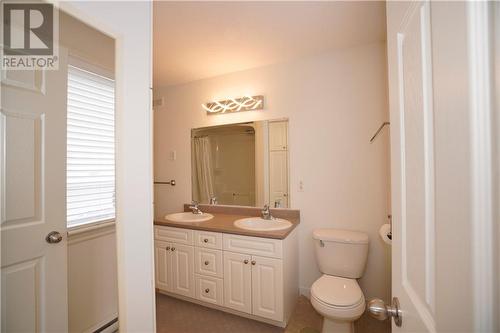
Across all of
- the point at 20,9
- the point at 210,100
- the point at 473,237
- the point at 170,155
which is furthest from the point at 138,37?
the point at 170,155

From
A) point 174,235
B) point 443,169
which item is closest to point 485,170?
point 443,169

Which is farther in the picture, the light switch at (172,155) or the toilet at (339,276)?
the light switch at (172,155)

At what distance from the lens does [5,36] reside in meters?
0.47

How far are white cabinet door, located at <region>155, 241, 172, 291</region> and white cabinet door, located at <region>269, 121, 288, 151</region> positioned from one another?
4.80 ft

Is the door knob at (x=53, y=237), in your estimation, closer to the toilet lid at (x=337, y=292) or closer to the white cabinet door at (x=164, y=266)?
A: the toilet lid at (x=337, y=292)

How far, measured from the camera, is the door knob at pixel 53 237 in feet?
1.83

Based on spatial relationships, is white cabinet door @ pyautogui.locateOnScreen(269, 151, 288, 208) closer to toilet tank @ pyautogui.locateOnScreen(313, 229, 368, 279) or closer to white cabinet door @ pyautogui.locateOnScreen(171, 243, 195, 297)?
toilet tank @ pyautogui.locateOnScreen(313, 229, 368, 279)

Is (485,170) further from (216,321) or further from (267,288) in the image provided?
(216,321)

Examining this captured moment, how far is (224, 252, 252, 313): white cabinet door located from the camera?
1783 mm

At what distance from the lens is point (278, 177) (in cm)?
225

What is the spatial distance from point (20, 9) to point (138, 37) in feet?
1.00

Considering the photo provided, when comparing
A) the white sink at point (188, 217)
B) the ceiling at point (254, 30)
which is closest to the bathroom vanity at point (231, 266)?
the white sink at point (188, 217)

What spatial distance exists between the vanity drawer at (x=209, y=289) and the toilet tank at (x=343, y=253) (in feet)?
2.98

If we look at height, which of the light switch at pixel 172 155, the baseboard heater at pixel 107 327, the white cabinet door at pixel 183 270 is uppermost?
the light switch at pixel 172 155
